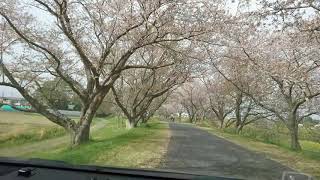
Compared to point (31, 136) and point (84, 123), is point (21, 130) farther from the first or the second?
point (84, 123)

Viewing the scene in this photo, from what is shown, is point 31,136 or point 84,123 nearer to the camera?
point 84,123

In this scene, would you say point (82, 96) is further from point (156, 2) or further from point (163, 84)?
point (163, 84)

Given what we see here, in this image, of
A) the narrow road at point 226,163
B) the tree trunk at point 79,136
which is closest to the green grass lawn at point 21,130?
the tree trunk at point 79,136

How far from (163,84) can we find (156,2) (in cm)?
1847

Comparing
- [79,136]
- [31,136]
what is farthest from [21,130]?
[79,136]

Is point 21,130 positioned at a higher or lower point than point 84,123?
lower

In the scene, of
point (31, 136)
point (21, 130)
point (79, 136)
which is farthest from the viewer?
point (31, 136)

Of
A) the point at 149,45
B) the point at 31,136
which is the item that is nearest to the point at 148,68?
the point at 149,45

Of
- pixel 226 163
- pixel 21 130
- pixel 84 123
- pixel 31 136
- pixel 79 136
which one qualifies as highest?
pixel 84 123

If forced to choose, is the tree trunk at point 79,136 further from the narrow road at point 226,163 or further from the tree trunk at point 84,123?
the narrow road at point 226,163

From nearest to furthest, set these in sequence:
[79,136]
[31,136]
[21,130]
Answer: [79,136] → [21,130] → [31,136]

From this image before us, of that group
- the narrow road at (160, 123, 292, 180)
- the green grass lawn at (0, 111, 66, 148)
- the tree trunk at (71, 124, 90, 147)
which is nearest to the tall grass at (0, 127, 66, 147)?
the green grass lawn at (0, 111, 66, 148)

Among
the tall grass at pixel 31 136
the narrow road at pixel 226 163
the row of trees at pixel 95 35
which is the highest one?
the row of trees at pixel 95 35

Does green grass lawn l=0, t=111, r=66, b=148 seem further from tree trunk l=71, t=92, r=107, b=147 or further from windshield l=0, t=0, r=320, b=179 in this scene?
tree trunk l=71, t=92, r=107, b=147
